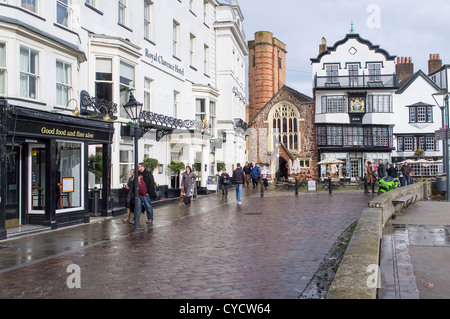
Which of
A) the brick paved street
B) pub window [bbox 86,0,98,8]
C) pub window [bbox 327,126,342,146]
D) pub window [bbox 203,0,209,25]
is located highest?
pub window [bbox 203,0,209,25]

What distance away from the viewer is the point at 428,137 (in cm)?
4538

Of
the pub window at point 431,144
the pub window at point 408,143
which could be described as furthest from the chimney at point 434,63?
the pub window at point 408,143

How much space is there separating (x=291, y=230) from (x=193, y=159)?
13037mm

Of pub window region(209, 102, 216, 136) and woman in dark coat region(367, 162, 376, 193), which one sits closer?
woman in dark coat region(367, 162, 376, 193)

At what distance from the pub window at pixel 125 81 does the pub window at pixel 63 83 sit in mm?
3334

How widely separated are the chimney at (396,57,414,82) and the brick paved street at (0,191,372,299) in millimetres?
44640

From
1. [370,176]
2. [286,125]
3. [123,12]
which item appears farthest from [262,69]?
[123,12]

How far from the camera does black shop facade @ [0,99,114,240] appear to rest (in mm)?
10555

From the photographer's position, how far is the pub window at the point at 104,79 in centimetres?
1587

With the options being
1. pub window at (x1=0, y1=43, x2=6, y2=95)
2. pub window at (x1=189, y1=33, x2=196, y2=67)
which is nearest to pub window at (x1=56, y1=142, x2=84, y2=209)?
pub window at (x1=0, y1=43, x2=6, y2=95)

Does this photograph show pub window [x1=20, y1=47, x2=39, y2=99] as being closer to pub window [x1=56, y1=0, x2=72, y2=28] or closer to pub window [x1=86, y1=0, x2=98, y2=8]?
pub window [x1=56, y1=0, x2=72, y2=28]

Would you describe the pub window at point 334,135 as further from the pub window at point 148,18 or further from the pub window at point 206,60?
the pub window at point 148,18

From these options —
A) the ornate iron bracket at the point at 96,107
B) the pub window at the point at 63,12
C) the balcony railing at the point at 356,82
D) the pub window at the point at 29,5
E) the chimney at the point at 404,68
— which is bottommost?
the ornate iron bracket at the point at 96,107

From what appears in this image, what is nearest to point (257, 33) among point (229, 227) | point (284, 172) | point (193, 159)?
point (284, 172)
